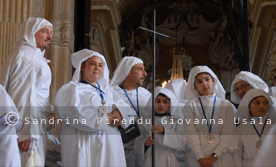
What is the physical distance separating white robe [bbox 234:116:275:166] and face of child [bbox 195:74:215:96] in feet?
2.01

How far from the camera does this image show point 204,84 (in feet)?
16.6

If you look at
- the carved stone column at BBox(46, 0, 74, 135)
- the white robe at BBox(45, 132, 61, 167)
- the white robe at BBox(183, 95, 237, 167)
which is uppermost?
the carved stone column at BBox(46, 0, 74, 135)

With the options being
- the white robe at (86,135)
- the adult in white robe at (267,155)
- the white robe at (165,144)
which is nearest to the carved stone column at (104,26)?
the white robe at (165,144)

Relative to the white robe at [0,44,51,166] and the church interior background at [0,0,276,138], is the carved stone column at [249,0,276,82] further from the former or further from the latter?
the white robe at [0,44,51,166]

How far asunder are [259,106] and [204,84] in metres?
0.73

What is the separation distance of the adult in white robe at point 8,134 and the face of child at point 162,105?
82.2 inches

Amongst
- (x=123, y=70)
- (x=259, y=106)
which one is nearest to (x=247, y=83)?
(x=259, y=106)

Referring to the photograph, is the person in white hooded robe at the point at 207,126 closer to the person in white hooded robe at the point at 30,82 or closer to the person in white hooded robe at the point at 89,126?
the person in white hooded robe at the point at 89,126

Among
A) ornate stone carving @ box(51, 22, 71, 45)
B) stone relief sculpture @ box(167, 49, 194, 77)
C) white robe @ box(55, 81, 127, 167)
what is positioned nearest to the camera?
white robe @ box(55, 81, 127, 167)

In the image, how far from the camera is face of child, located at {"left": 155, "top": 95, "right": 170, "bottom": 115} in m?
4.99

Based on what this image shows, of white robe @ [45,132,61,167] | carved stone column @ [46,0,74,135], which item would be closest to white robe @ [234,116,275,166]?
white robe @ [45,132,61,167]

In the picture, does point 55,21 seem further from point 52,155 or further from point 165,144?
point 165,144

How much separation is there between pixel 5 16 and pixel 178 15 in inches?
513

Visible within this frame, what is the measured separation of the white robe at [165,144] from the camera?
4.71m
